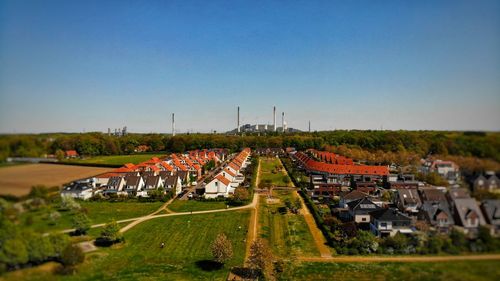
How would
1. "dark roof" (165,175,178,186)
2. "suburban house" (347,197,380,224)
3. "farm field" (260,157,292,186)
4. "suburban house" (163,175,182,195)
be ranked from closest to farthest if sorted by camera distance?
"suburban house" (347,197,380,224) < "suburban house" (163,175,182,195) < "dark roof" (165,175,178,186) < "farm field" (260,157,292,186)

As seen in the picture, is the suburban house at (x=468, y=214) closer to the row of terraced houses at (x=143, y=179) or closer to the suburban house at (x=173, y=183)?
the row of terraced houses at (x=143, y=179)

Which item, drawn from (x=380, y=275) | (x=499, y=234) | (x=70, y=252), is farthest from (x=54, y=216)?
(x=380, y=275)

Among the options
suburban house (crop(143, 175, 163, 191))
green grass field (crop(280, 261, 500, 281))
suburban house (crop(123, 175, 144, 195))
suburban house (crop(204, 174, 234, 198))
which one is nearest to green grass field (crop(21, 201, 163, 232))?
suburban house (crop(123, 175, 144, 195))

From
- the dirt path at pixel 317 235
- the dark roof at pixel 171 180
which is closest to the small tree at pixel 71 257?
the dirt path at pixel 317 235

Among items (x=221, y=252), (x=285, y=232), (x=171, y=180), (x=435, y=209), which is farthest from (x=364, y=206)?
(x=171, y=180)

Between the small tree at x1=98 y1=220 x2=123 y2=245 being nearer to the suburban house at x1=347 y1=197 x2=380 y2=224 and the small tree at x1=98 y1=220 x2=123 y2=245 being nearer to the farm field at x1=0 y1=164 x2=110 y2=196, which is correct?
the farm field at x1=0 y1=164 x2=110 y2=196

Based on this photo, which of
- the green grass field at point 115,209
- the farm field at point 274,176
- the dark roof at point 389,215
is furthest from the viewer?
the farm field at point 274,176
